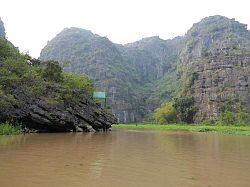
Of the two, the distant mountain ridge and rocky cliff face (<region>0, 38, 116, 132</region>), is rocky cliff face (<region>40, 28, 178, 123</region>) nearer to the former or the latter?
the distant mountain ridge

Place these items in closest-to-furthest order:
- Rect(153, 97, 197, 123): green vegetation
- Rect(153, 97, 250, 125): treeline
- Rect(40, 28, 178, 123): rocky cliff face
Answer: Rect(153, 97, 250, 125): treeline
Rect(153, 97, 197, 123): green vegetation
Rect(40, 28, 178, 123): rocky cliff face

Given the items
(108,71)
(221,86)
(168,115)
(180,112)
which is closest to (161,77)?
(108,71)

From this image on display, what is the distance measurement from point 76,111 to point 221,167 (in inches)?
1135

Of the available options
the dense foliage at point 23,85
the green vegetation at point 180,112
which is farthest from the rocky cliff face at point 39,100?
the green vegetation at point 180,112

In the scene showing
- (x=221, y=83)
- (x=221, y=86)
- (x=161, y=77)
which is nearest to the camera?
(x=221, y=86)

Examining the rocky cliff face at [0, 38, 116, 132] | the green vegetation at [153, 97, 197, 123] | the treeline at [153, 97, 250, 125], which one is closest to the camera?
the rocky cliff face at [0, 38, 116, 132]

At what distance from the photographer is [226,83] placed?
304ft

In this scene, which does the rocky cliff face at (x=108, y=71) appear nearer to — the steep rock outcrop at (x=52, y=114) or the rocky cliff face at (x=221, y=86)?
the rocky cliff face at (x=221, y=86)

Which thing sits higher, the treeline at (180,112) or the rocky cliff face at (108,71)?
the rocky cliff face at (108,71)

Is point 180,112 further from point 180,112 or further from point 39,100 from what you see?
point 39,100

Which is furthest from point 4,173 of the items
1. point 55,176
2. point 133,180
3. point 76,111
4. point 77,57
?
point 77,57

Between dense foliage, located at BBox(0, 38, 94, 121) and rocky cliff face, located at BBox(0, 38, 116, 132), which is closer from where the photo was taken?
Answer: dense foliage, located at BBox(0, 38, 94, 121)

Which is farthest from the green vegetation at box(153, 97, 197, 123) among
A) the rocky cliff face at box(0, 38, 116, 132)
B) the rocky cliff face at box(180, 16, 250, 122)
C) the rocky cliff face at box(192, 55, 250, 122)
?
the rocky cliff face at box(0, 38, 116, 132)

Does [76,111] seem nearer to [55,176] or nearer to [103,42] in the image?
[55,176]
